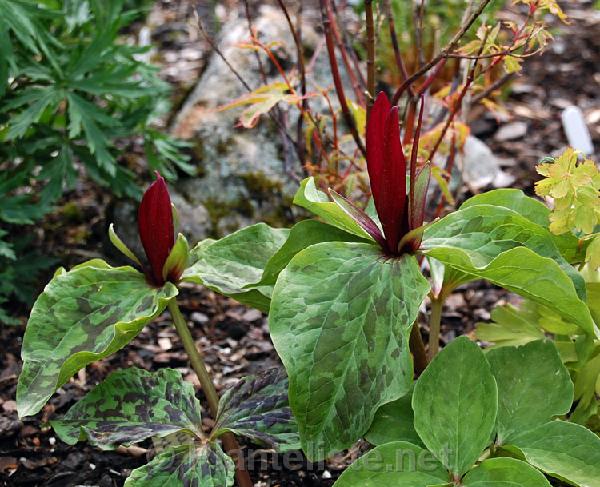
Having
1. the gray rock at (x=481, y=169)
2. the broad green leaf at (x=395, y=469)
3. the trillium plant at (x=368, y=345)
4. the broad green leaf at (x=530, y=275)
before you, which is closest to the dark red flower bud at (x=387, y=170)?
the trillium plant at (x=368, y=345)

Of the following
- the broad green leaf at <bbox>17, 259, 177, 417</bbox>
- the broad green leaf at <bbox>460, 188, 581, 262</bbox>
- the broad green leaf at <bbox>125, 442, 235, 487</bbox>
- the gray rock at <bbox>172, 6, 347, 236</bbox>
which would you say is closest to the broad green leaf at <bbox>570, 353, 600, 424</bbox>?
the broad green leaf at <bbox>460, 188, 581, 262</bbox>

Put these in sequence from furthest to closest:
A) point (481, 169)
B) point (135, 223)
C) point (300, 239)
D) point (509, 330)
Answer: point (481, 169)
point (135, 223)
point (509, 330)
point (300, 239)

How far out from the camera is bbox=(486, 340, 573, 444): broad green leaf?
161cm

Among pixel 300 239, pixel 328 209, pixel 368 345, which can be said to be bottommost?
pixel 368 345

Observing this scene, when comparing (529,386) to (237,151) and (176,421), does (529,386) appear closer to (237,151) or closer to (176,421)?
(176,421)

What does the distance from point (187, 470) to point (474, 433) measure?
21.4 inches

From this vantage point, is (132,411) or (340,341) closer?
(340,341)

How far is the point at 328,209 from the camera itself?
1510 mm

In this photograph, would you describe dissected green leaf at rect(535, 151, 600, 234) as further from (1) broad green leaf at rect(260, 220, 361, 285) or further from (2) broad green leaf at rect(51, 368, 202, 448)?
(2) broad green leaf at rect(51, 368, 202, 448)

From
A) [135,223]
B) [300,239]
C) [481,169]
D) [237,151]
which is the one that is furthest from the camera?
[481,169]

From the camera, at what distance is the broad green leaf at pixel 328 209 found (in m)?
1.50

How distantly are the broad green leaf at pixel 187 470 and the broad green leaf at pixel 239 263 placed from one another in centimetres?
32

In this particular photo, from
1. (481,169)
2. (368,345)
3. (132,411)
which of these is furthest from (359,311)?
(481,169)

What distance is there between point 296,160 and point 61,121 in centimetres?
83
